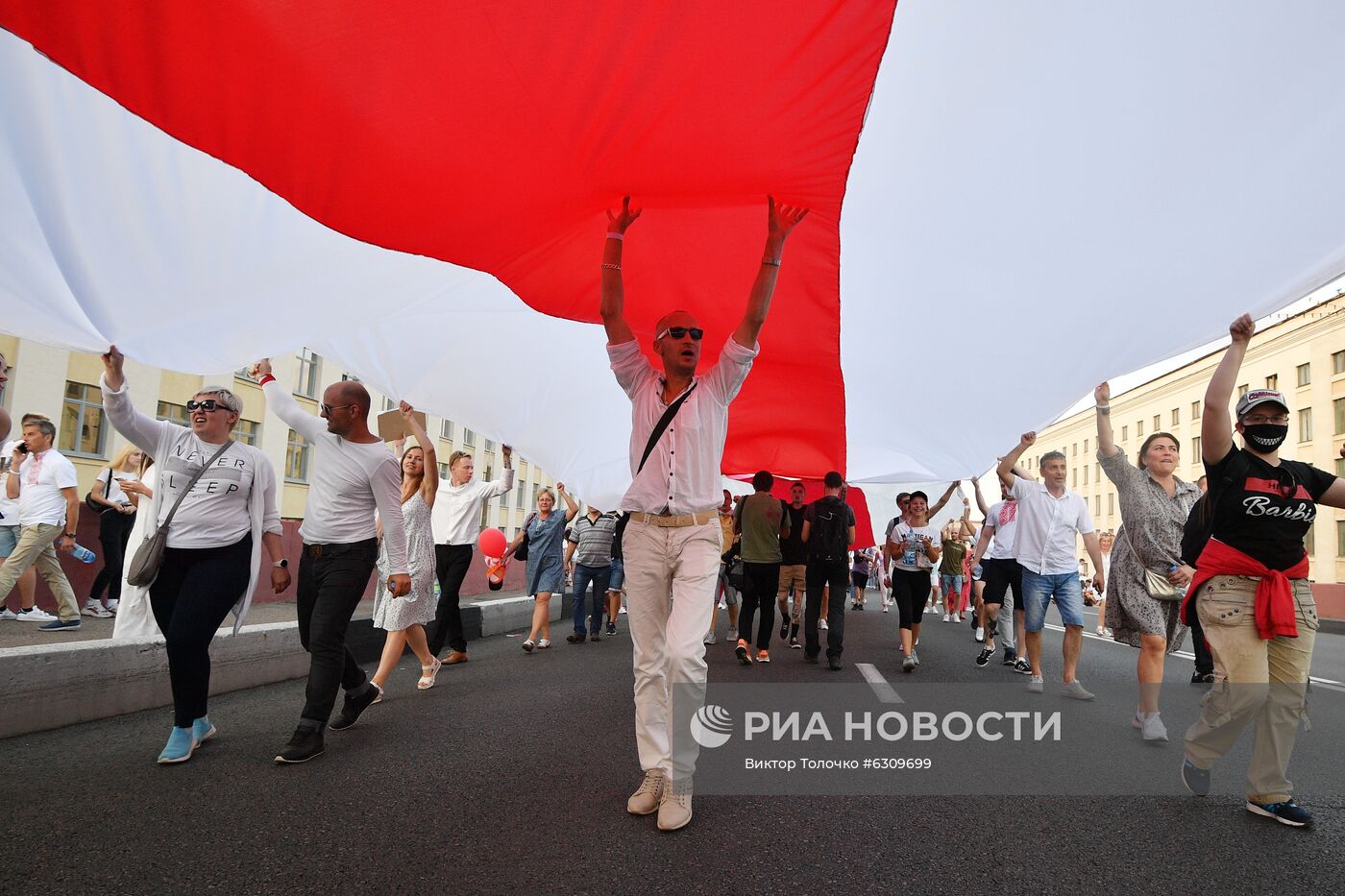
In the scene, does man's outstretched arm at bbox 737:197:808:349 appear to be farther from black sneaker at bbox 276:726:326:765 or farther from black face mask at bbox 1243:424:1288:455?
black sneaker at bbox 276:726:326:765

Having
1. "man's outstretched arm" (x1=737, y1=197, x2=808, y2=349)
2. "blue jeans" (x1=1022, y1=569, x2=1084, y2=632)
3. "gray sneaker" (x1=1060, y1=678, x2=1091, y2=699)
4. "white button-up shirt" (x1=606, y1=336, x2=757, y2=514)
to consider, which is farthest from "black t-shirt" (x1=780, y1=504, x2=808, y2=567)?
"man's outstretched arm" (x1=737, y1=197, x2=808, y2=349)

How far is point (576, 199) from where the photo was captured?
149 inches

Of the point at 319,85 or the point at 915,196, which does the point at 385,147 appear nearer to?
the point at 319,85

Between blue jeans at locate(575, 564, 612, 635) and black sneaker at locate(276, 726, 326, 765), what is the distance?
5924 mm

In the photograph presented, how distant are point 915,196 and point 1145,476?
2.68 meters

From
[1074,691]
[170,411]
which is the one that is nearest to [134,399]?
[170,411]

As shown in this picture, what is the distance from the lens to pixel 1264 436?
3.47 m

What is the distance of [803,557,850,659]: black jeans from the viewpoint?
779 cm

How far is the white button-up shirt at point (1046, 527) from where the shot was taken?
6688 millimetres

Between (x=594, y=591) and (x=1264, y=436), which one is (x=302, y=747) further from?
(x=594, y=591)

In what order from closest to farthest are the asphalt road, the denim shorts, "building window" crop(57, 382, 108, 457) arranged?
the asphalt road
the denim shorts
"building window" crop(57, 382, 108, 457)

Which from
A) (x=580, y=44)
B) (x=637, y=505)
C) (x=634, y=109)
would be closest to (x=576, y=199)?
(x=634, y=109)

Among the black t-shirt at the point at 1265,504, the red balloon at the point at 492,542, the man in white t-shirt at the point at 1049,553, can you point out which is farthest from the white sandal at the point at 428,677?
the red balloon at the point at 492,542

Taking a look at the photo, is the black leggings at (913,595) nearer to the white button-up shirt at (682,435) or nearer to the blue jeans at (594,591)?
the blue jeans at (594,591)
